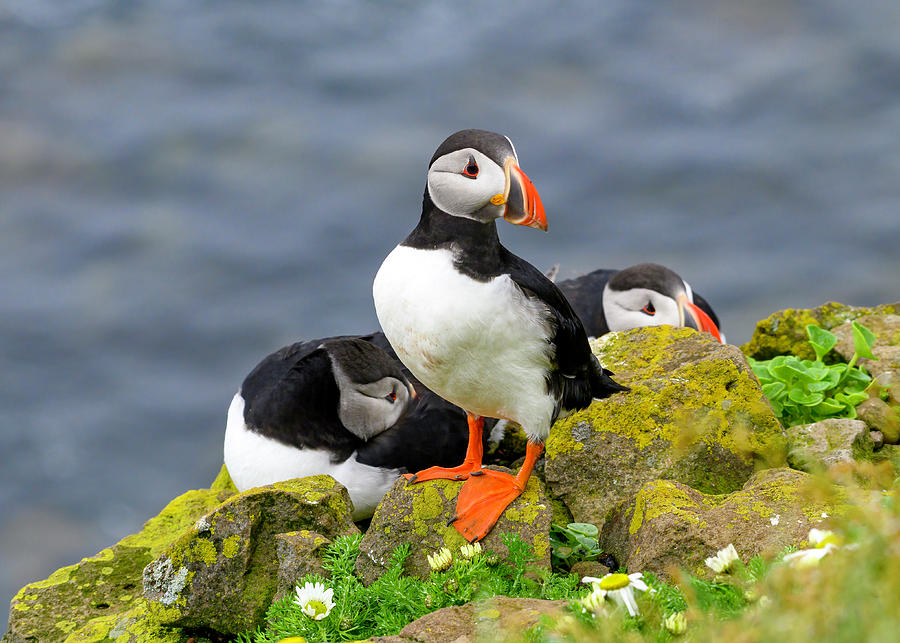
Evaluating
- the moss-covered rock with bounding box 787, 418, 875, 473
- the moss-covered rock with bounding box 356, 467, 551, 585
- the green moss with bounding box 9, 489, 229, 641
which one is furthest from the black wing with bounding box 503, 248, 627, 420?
the green moss with bounding box 9, 489, 229, 641

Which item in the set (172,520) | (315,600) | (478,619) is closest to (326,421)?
(172,520)

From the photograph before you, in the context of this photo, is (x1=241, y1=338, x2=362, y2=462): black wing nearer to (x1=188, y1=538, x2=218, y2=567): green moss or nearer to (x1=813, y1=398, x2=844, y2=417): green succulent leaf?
(x1=188, y1=538, x2=218, y2=567): green moss

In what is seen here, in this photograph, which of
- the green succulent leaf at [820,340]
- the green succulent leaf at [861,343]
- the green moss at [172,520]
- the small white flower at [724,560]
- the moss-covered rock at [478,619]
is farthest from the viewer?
the green succulent leaf at [820,340]

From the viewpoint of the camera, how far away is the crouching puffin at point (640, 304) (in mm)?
7531

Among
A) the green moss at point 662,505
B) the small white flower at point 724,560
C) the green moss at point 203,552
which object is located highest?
the small white flower at point 724,560

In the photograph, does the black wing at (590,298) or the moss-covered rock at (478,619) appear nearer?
the moss-covered rock at (478,619)

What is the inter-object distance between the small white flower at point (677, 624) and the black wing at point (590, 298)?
5.12 meters

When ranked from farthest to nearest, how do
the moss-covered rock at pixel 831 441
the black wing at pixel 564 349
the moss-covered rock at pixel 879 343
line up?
the moss-covered rock at pixel 879 343 < the moss-covered rock at pixel 831 441 < the black wing at pixel 564 349

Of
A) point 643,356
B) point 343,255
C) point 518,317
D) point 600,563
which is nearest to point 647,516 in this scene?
point 600,563

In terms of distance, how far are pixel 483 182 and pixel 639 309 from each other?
4189 millimetres

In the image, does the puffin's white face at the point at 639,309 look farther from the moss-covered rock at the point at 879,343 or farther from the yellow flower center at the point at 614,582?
the yellow flower center at the point at 614,582

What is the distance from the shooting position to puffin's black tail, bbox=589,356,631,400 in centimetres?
434

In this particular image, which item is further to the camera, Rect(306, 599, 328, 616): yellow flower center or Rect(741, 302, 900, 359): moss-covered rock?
Rect(741, 302, 900, 359): moss-covered rock

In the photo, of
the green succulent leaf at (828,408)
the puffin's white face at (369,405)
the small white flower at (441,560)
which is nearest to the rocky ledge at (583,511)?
the green succulent leaf at (828,408)
